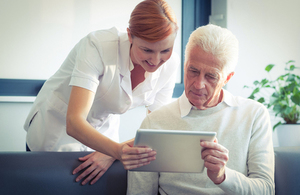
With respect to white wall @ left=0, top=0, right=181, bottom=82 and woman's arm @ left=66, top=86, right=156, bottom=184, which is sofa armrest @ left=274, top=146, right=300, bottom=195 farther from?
white wall @ left=0, top=0, right=181, bottom=82

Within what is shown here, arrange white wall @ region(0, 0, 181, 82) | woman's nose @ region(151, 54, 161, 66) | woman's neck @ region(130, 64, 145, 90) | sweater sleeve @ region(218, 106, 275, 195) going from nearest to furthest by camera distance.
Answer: sweater sleeve @ region(218, 106, 275, 195) → woman's nose @ region(151, 54, 161, 66) → woman's neck @ region(130, 64, 145, 90) → white wall @ region(0, 0, 181, 82)

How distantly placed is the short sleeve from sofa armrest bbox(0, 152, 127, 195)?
39cm

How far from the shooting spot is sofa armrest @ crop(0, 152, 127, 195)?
4.23ft

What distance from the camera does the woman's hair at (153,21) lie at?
1161 mm

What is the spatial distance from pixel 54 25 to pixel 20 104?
0.63 meters

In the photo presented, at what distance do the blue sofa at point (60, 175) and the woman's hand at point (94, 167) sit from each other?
0.9 inches

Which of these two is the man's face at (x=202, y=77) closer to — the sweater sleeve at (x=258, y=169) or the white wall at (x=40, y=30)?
the sweater sleeve at (x=258, y=169)

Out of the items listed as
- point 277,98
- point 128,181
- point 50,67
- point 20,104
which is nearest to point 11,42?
point 50,67

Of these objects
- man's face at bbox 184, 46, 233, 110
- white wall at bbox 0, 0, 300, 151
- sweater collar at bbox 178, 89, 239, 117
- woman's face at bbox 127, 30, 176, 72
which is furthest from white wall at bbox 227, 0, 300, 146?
woman's face at bbox 127, 30, 176, 72

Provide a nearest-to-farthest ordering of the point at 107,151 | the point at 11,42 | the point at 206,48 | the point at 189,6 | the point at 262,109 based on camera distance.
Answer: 1. the point at 107,151
2. the point at 206,48
3. the point at 262,109
4. the point at 11,42
5. the point at 189,6

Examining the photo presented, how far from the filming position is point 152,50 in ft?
4.02

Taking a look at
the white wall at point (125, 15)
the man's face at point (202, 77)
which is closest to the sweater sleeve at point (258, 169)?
the man's face at point (202, 77)

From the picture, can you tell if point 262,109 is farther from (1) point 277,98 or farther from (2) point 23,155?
(2) point 23,155

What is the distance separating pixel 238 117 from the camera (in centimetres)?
134
